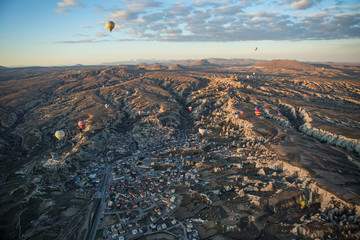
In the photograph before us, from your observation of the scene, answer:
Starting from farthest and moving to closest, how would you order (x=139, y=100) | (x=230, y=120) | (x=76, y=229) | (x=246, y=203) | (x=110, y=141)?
(x=139, y=100) < (x=230, y=120) < (x=110, y=141) < (x=246, y=203) < (x=76, y=229)

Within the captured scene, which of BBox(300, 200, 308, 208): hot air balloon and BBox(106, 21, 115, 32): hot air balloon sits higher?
BBox(106, 21, 115, 32): hot air balloon

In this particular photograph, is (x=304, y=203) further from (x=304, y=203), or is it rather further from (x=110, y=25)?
(x=110, y=25)

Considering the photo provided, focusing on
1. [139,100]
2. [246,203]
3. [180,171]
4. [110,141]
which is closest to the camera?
[246,203]

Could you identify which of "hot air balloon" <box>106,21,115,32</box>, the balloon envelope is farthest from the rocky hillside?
"hot air balloon" <box>106,21,115,32</box>

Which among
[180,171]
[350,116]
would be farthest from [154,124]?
[350,116]

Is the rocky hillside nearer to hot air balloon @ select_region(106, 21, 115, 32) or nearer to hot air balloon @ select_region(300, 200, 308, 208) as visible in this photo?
hot air balloon @ select_region(300, 200, 308, 208)

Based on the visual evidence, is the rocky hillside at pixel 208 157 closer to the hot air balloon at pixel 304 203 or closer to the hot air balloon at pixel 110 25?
the hot air balloon at pixel 304 203

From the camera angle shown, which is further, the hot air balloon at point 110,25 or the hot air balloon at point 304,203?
the hot air balloon at point 110,25

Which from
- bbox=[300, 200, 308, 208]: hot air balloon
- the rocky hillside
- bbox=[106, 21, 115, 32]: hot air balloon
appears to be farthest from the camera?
bbox=[106, 21, 115, 32]: hot air balloon

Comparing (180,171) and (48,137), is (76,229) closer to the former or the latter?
(180,171)

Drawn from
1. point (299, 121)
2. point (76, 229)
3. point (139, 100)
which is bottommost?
point (76, 229)

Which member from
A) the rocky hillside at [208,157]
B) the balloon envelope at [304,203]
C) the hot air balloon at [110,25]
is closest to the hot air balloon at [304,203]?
the balloon envelope at [304,203]
